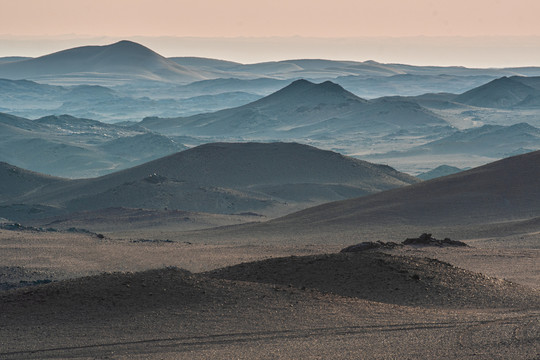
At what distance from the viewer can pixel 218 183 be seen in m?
59.9

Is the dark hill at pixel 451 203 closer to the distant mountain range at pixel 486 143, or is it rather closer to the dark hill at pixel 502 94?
the distant mountain range at pixel 486 143

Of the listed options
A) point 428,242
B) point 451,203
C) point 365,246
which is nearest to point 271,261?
point 365,246

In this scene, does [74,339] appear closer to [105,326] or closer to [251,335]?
[105,326]

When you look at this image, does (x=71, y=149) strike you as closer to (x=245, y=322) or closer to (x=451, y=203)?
(x=451, y=203)

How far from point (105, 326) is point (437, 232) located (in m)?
19.4

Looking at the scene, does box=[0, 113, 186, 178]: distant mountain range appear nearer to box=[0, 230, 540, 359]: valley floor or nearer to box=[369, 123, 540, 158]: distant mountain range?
box=[369, 123, 540, 158]: distant mountain range

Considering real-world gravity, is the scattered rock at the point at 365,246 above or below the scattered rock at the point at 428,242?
above

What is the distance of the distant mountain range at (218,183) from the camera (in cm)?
5228

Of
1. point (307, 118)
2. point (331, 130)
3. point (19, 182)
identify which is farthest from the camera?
point (307, 118)

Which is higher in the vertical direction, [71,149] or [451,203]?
[451,203]

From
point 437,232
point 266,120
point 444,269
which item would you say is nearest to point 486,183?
point 437,232

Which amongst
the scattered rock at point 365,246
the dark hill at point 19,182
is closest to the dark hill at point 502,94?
the dark hill at point 19,182

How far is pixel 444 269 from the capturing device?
17.7m

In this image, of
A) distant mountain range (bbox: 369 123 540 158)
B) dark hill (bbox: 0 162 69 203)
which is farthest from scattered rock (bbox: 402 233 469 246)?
distant mountain range (bbox: 369 123 540 158)
